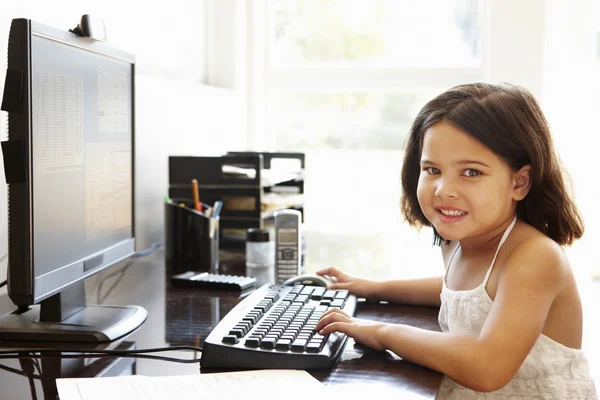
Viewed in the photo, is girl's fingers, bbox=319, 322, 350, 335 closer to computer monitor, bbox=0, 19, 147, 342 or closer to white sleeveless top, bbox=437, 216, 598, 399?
white sleeveless top, bbox=437, 216, 598, 399

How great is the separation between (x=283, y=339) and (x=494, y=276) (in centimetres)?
36

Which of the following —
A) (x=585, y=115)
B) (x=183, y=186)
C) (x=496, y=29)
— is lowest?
(x=183, y=186)

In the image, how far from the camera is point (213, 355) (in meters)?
0.93

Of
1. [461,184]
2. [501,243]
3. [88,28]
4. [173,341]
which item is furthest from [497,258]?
[88,28]

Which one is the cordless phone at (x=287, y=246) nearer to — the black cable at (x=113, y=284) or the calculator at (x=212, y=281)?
the calculator at (x=212, y=281)

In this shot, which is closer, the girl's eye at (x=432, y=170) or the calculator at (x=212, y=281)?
the girl's eye at (x=432, y=170)

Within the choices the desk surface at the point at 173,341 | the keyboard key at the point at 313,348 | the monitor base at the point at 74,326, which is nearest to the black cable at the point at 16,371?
the desk surface at the point at 173,341

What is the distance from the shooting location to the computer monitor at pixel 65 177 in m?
0.93

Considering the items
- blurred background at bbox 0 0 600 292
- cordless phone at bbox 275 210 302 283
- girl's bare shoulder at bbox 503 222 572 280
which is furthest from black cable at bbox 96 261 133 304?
girl's bare shoulder at bbox 503 222 572 280

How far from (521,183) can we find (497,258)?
0.12 m

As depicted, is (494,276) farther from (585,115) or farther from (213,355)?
(585,115)

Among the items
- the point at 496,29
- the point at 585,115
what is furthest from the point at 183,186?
the point at 585,115

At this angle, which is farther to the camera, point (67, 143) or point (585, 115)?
point (585, 115)

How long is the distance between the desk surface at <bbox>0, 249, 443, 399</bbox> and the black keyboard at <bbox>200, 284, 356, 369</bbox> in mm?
23
